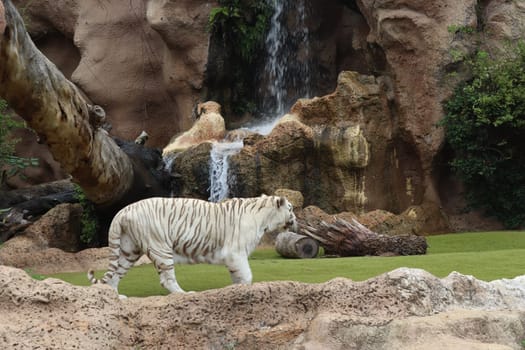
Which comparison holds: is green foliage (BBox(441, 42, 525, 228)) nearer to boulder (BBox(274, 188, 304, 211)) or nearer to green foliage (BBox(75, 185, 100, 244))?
boulder (BBox(274, 188, 304, 211))

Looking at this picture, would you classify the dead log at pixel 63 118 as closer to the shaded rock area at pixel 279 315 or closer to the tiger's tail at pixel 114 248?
the tiger's tail at pixel 114 248

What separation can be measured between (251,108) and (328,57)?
8.01 ft

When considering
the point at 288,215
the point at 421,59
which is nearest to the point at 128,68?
the point at 421,59

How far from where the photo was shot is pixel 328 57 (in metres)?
19.2

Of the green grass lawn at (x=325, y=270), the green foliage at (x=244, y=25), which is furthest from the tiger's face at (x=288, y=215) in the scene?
the green foliage at (x=244, y=25)

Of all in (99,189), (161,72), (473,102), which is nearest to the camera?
(99,189)

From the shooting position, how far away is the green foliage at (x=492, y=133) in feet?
46.6

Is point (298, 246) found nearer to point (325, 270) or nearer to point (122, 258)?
point (325, 270)

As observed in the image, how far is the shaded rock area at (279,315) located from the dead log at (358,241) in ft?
14.8

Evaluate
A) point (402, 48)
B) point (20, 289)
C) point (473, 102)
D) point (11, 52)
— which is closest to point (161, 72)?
point (402, 48)

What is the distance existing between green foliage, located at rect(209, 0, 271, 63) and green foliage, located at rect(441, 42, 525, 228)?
5.66 metres

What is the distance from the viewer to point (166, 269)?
6652mm

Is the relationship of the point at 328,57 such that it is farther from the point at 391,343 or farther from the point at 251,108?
the point at 391,343

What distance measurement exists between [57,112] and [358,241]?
4637mm
